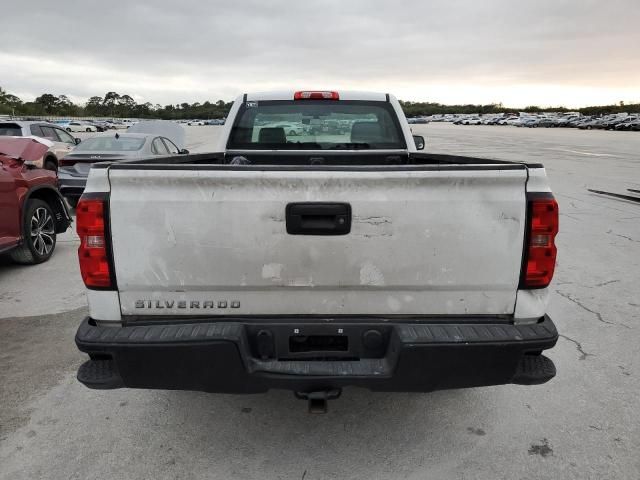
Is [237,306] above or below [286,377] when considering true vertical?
above

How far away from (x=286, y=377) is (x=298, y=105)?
3.08m

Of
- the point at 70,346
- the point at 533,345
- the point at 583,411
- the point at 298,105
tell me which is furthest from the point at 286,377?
the point at 298,105

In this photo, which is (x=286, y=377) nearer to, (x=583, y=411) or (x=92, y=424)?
(x=92, y=424)

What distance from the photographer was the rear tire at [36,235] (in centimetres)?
621

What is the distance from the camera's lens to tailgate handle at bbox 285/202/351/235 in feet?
7.45

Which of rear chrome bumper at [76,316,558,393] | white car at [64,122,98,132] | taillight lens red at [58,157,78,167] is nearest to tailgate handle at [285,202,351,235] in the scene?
rear chrome bumper at [76,316,558,393]

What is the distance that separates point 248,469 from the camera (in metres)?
2.62

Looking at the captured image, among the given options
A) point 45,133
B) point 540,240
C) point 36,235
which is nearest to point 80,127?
point 45,133

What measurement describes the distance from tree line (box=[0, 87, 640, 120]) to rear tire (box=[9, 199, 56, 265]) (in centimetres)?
10056

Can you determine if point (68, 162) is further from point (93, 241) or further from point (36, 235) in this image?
point (93, 241)

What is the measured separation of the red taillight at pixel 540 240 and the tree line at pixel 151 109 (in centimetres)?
10670

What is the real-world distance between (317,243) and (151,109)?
6564 inches

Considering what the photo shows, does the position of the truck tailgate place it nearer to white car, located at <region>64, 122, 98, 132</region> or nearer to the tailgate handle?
the tailgate handle

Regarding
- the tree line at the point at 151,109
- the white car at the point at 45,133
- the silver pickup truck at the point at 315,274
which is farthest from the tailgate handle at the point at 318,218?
the tree line at the point at 151,109
